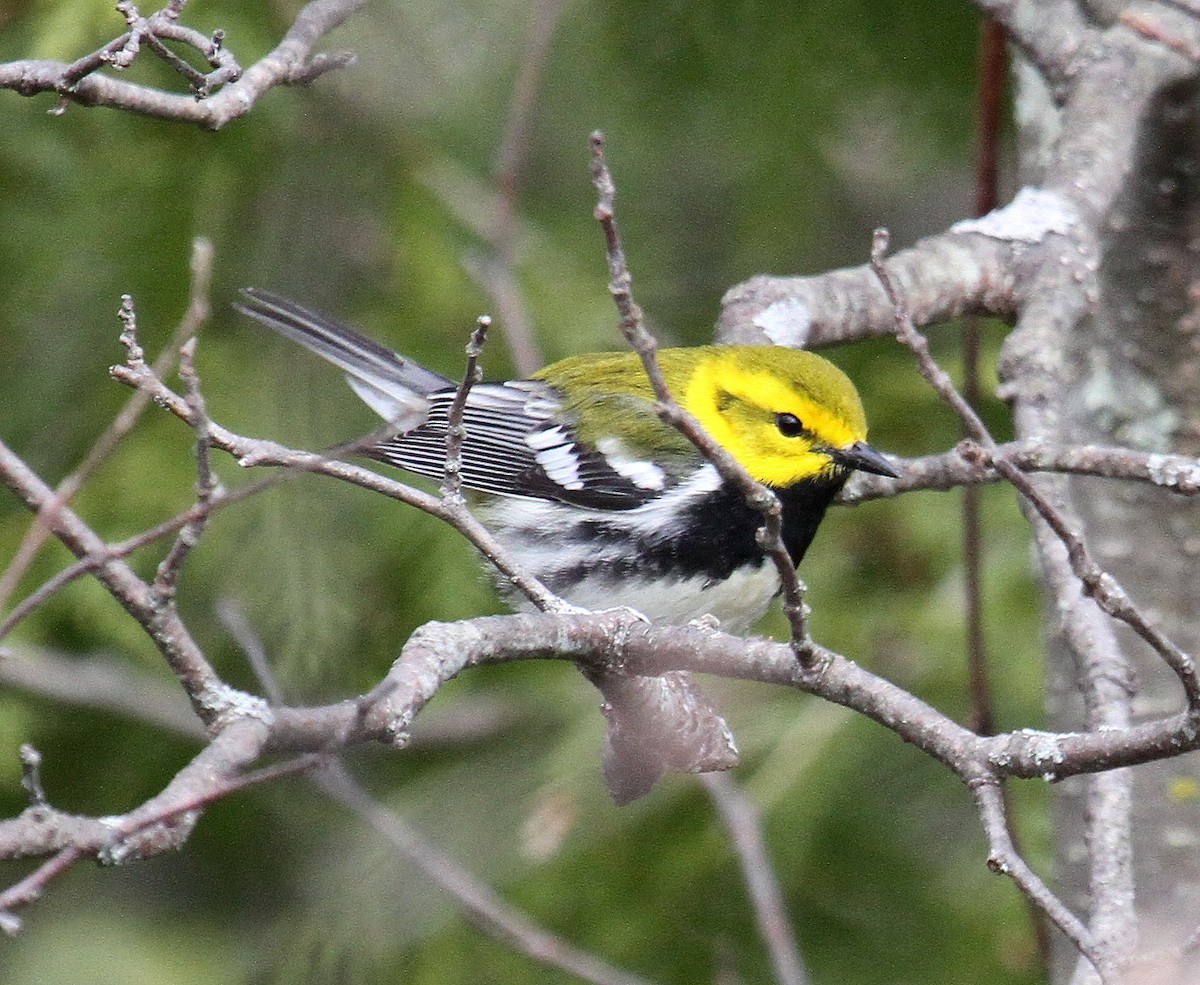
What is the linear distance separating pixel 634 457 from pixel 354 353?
2.34 ft

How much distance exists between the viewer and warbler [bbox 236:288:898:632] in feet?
10.6

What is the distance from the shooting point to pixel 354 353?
3666mm

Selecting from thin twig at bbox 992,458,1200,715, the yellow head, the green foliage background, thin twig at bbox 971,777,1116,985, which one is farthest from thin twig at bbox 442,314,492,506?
the green foliage background

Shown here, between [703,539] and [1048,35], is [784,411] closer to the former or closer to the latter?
[703,539]

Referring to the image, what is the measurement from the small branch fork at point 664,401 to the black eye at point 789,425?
1.66 meters

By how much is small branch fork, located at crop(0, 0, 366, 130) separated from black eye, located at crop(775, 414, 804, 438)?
1.44 meters

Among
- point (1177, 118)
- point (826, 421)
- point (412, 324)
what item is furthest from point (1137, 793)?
point (412, 324)

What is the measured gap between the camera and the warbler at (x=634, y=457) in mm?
3242

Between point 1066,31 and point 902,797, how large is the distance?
211 centimetres

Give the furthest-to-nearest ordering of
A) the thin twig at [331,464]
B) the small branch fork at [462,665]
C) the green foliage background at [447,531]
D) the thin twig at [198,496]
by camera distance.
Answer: the green foliage background at [447,531]
the thin twig at [331,464]
the thin twig at [198,496]
the small branch fork at [462,665]

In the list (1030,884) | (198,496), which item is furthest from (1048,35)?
(198,496)

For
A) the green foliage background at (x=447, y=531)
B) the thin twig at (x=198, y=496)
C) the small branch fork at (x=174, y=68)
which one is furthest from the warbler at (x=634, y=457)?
the thin twig at (x=198, y=496)

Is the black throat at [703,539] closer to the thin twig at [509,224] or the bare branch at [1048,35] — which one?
the thin twig at [509,224]

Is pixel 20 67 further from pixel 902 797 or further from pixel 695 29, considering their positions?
pixel 902 797
